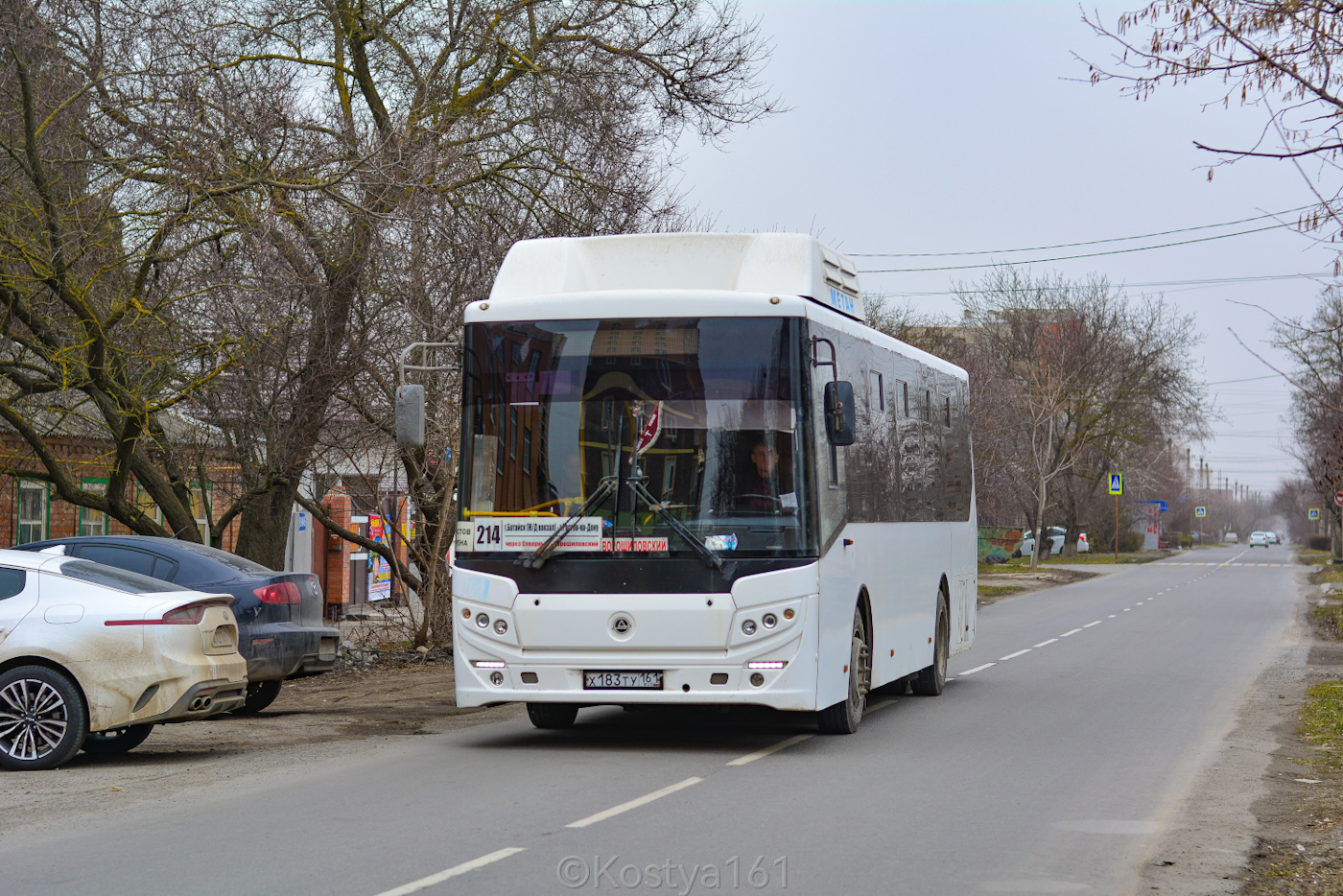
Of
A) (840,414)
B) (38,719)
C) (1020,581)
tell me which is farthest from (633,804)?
(1020,581)

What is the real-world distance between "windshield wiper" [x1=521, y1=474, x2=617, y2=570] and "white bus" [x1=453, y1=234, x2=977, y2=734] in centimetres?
1

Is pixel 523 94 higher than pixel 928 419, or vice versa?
pixel 523 94

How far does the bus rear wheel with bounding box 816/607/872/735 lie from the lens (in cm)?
1177

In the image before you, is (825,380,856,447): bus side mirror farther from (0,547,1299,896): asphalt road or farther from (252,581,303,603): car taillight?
(252,581,303,603): car taillight

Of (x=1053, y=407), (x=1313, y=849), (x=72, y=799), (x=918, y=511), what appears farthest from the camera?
(x=1053, y=407)

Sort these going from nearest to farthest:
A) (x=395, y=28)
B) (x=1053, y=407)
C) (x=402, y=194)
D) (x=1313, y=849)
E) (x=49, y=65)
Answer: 1. (x=1313, y=849)
2. (x=49, y=65)
3. (x=402, y=194)
4. (x=395, y=28)
5. (x=1053, y=407)

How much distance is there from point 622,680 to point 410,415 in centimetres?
241

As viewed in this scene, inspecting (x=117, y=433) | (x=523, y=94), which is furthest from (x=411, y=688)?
(x=523, y=94)

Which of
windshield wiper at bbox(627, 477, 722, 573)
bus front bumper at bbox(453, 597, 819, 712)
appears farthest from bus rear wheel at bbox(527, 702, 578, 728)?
windshield wiper at bbox(627, 477, 722, 573)

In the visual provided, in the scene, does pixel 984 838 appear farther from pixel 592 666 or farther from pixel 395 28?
pixel 395 28

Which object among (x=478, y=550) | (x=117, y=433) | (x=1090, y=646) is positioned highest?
(x=117, y=433)

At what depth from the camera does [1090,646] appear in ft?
73.8

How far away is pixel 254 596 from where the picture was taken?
13430mm

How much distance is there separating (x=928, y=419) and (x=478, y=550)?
5.85m
